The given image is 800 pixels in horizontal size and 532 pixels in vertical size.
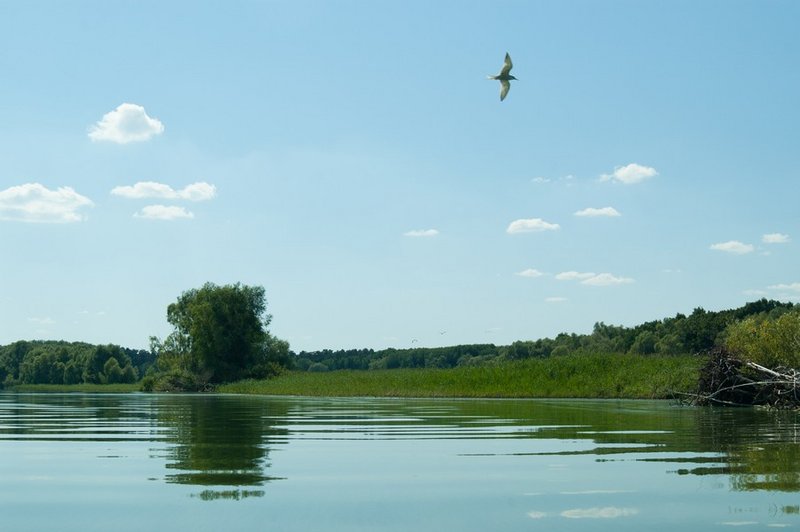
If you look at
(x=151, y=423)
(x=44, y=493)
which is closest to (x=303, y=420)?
(x=151, y=423)

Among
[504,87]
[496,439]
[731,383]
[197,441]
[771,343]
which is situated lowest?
[496,439]

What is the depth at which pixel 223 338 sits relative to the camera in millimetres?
83938

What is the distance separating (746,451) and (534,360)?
31.8 m

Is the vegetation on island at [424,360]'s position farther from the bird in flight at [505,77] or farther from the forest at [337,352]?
the bird in flight at [505,77]

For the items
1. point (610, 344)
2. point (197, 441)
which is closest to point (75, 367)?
point (610, 344)

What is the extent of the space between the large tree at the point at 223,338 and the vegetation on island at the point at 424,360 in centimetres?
9

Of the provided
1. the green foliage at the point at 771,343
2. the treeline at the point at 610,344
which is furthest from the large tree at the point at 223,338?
the green foliage at the point at 771,343

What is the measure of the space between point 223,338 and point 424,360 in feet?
168

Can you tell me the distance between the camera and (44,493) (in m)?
8.44

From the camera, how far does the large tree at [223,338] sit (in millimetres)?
84000

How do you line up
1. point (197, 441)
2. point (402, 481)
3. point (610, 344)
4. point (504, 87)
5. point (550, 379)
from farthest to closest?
point (610, 344), point (550, 379), point (504, 87), point (197, 441), point (402, 481)

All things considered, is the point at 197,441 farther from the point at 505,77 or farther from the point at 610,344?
the point at 610,344

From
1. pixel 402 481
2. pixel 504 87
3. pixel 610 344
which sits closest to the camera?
pixel 402 481

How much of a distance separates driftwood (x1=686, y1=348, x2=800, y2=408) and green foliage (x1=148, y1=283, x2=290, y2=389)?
52.7m
